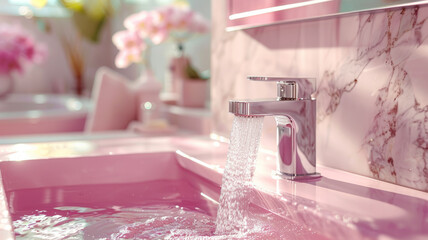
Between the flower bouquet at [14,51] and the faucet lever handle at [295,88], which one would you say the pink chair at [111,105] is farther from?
the faucet lever handle at [295,88]

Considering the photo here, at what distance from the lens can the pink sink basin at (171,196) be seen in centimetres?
62

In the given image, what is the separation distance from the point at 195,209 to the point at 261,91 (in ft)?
1.09

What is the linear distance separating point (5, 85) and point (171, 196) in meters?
3.08

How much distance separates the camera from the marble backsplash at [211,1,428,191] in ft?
2.30

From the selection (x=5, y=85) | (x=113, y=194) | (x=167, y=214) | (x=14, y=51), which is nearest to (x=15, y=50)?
(x=14, y=51)

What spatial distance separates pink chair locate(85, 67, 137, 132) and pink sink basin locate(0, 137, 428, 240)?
1.15 m

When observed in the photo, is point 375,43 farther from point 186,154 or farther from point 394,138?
point 186,154

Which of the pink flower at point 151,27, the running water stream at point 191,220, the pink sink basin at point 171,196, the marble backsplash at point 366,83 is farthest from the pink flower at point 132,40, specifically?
the running water stream at point 191,220

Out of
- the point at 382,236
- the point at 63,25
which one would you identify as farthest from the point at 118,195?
the point at 63,25

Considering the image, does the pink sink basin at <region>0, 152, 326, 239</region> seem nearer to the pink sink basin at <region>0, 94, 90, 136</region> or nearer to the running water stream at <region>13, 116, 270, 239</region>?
the running water stream at <region>13, 116, 270, 239</region>

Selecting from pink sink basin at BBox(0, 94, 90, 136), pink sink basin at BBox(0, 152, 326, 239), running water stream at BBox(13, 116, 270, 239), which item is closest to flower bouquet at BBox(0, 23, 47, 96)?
pink sink basin at BBox(0, 94, 90, 136)

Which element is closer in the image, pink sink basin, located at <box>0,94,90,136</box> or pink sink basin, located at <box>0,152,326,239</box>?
pink sink basin, located at <box>0,152,326,239</box>

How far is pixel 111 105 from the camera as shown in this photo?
2361 mm

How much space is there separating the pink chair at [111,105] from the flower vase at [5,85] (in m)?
1.51
